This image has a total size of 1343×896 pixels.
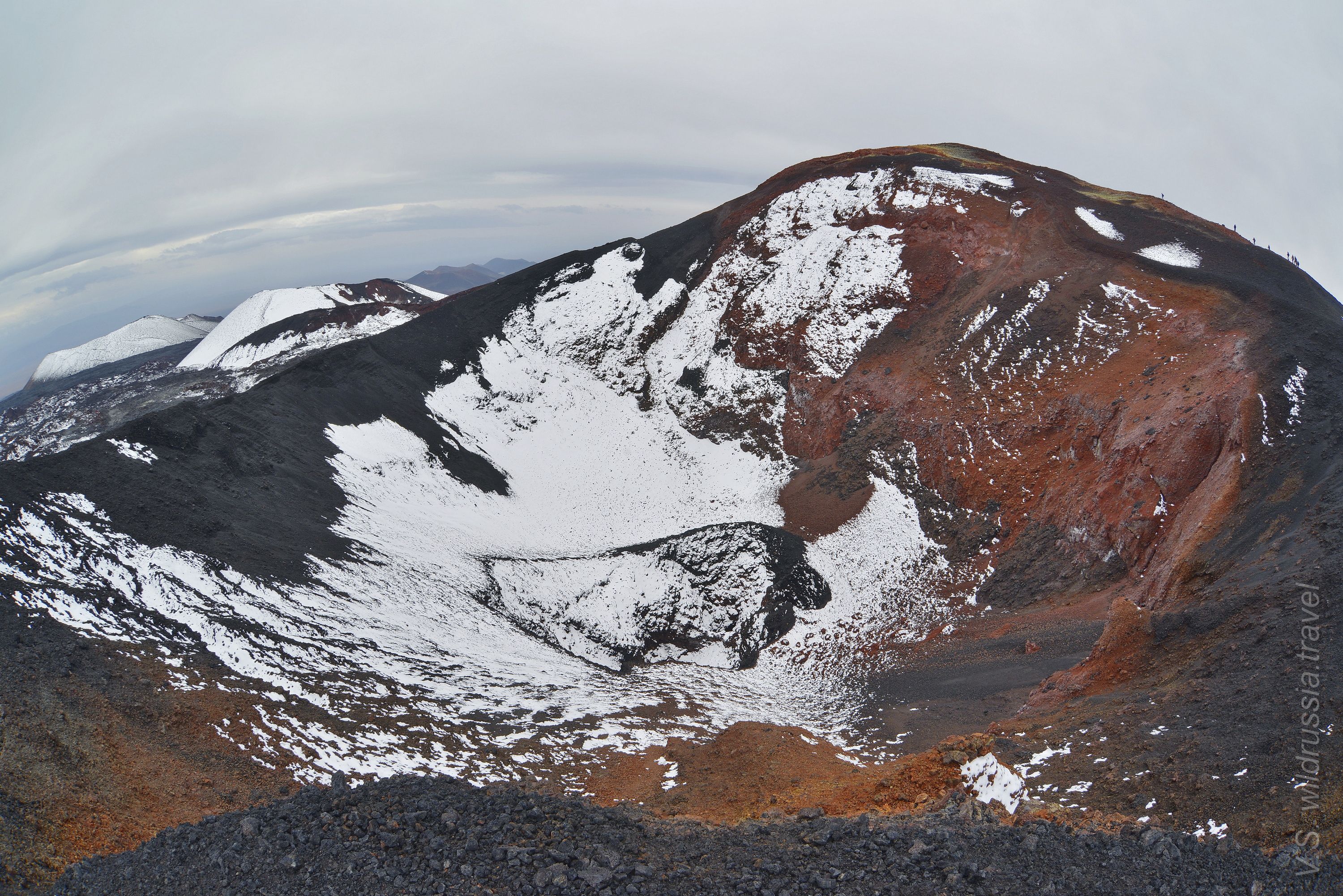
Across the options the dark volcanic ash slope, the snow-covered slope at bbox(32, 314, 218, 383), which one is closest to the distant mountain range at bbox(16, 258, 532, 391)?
the snow-covered slope at bbox(32, 314, 218, 383)

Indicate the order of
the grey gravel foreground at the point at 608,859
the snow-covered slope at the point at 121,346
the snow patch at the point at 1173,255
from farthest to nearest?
the snow-covered slope at the point at 121,346, the snow patch at the point at 1173,255, the grey gravel foreground at the point at 608,859

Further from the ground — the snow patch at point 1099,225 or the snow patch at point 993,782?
the snow patch at point 1099,225

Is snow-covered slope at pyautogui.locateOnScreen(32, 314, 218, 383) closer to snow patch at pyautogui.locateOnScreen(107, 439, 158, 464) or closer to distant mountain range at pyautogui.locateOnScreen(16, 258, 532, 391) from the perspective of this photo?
distant mountain range at pyautogui.locateOnScreen(16, 258, 532, 391)

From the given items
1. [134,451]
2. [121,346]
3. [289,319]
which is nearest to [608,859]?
[134,451]

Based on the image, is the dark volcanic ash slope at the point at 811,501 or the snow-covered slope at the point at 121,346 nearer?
the dark volcanic ash slope at the point at 811,501

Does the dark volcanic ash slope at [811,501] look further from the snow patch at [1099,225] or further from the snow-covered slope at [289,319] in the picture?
the snow-covered slope at [289,319]

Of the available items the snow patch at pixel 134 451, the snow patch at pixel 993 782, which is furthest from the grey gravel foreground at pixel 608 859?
the snow patch at pixel 134 451
